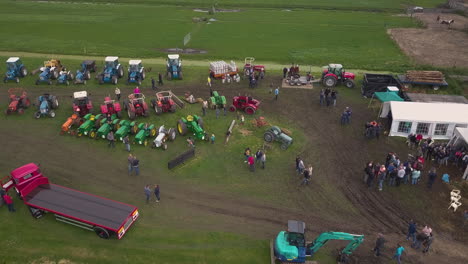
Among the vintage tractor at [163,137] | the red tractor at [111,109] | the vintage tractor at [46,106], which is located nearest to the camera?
the vintage tractor at [163,137]

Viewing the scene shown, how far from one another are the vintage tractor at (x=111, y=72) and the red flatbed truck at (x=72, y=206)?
1516 centimetres

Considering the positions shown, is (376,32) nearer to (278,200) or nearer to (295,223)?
(278,200)

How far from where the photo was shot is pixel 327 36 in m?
47.9

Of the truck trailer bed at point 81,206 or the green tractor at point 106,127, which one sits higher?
the green tractor at point 106,127

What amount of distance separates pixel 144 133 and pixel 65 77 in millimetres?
13337

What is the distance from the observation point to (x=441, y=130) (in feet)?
80.1

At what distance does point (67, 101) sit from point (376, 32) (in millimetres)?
40214

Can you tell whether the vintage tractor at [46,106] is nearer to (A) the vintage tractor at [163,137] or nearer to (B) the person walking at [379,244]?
(A) the vintage tractor at [163,137]

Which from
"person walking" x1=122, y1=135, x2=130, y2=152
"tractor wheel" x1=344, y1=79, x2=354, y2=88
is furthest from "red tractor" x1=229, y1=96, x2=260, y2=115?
"tractor wheel" x1=344, y1=79, x2=354, y2=88

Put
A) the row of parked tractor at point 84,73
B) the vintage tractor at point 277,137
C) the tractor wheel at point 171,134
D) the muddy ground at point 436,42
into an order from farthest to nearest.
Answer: the muddy ground at point 436,42 < the row of parked tractor at point 84,73 < the tractor wheel at point 171,134 < the vintage tractor at point 277,137

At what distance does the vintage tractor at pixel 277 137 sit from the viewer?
2358cm

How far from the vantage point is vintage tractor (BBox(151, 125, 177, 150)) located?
75.6ft

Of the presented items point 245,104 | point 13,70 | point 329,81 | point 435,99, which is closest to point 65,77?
point 13,70

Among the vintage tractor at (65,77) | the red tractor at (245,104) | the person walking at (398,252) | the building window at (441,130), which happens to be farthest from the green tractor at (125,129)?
the building window at (441,130)
